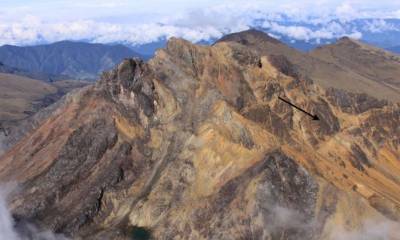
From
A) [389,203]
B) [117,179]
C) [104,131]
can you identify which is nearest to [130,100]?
[104,131]

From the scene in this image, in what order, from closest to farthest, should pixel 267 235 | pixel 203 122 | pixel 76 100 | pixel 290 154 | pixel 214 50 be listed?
pixel 267 235
pixel 290 154
pixel 203 122
pixel 76 100
pixel 214 50

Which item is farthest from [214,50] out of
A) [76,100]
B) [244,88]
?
[76,100]

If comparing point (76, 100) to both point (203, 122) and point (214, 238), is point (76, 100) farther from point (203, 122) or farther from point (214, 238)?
point (214, 238)

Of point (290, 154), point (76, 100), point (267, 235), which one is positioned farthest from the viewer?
point (76, 100)

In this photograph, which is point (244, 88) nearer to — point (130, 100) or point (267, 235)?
point (130, 100)

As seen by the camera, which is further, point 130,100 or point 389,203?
point 130,100

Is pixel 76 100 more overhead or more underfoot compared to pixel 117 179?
more overhead
